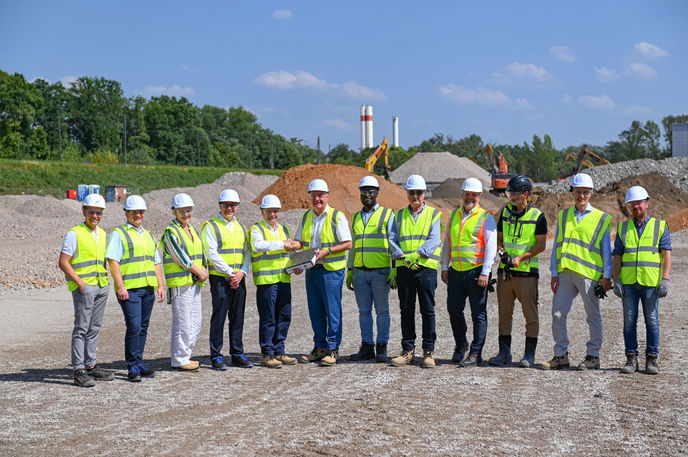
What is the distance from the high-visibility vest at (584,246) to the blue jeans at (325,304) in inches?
95.9

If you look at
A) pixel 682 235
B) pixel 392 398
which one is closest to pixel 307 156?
pixel 682 235

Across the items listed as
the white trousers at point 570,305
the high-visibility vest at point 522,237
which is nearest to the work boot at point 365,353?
the high-visibility vest at point 522,237

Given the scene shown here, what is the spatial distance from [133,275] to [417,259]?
2981 mm

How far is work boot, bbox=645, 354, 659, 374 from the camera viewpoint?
8.22 metres

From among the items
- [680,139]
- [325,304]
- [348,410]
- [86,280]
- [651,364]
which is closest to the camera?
[348,410]

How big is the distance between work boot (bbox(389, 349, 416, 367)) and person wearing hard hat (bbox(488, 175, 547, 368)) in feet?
3.10

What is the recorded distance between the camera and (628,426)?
6.47 metres

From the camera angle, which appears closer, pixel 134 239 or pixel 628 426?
pixel 628 426

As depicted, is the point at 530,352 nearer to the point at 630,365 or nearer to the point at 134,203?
the point at 630,365

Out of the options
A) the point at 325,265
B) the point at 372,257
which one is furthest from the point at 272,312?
the point at 372,257

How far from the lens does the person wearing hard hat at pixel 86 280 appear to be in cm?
775

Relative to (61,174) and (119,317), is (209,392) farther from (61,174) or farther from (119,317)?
(61,174)

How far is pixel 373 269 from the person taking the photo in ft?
28.6

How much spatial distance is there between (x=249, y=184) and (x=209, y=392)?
142 ft
